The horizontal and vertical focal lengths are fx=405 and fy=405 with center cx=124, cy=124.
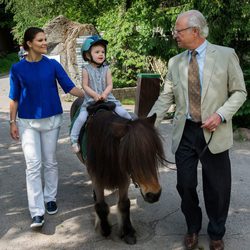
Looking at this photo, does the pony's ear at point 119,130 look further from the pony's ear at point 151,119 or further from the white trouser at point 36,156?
the white trouser at point 36,156

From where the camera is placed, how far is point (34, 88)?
4.26 m

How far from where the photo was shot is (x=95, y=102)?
14.4 ft

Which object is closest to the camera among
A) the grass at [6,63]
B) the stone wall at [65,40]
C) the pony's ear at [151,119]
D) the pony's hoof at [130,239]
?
the pony's ear at [151,119]

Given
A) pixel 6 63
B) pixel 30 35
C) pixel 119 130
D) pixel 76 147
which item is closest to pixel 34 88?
pixel 30 35

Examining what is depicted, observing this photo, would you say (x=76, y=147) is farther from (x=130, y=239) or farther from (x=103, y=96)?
(x=130, y=239)

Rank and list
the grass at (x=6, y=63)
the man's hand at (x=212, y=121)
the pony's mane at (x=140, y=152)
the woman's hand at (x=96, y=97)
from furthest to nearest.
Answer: the grass at (x=6, y=63)
the woman's hand at (x=96, y=97)
the man's hand at (x=212, y=121)
the pony's mane at (x=140, y=152)

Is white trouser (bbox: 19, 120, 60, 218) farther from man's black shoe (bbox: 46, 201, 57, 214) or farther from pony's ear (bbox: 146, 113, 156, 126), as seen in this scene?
pony's ear (bbox: 146, 113, 156, 126)

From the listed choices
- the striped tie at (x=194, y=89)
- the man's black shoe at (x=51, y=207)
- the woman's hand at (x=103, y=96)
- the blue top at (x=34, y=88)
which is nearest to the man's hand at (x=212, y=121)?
the striped tie at (x=194, y=89)

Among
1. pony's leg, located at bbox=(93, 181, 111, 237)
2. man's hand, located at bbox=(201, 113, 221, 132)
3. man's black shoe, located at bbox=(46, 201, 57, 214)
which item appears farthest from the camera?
→ man's black shoe, located at bbox=(46, 201, 57, 214)

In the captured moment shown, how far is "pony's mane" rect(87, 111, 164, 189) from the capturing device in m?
3.19

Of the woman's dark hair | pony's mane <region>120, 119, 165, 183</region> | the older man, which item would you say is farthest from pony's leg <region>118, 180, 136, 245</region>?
the woman's dark hair

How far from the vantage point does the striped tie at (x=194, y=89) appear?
3.45m

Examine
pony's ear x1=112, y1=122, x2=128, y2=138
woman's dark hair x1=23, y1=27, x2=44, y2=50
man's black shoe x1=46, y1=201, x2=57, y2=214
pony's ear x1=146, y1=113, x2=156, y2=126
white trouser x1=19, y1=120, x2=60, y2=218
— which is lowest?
man's black shoe x1=46, y1=201, x2=57, y2=214

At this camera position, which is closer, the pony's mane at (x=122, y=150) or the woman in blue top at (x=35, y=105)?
the pony's mane at (x=122, y=150)
